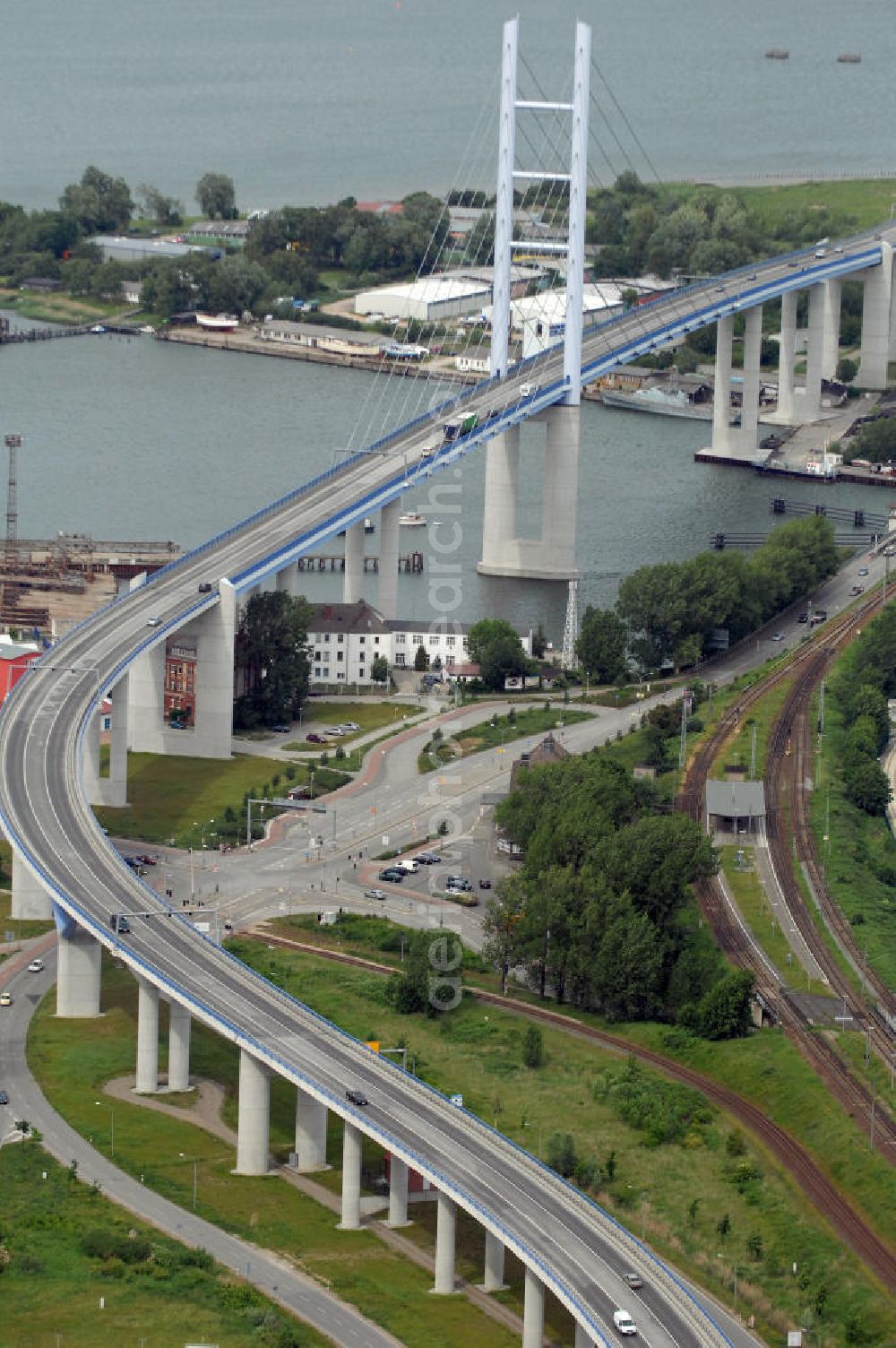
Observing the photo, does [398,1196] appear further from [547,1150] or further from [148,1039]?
[148,1039]

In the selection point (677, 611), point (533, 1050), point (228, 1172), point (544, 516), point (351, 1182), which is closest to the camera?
point (351, 1182)

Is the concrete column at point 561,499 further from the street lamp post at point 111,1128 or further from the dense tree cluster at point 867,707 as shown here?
the street lamp post at point 111,1128

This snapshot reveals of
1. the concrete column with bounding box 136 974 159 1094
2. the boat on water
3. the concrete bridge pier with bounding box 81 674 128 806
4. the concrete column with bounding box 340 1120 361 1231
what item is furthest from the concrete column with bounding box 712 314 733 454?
the concrete column with bounding box 340 1120 361 1231

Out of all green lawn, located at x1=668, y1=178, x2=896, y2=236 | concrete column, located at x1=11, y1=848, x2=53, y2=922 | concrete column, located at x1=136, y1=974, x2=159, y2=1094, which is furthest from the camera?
green lawn, located at x1=668, y1=178, x2=896, y2=236

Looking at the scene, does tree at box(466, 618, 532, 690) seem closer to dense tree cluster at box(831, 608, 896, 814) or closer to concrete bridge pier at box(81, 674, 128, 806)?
dense tree cluster at box(831, 608, 896, 814)

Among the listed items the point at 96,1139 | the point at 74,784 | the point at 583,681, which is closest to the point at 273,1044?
the point at 96,1139

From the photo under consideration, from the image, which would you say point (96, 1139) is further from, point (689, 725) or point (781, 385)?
point (781, 385)

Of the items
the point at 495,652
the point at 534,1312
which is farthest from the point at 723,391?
the point at 534,1312
